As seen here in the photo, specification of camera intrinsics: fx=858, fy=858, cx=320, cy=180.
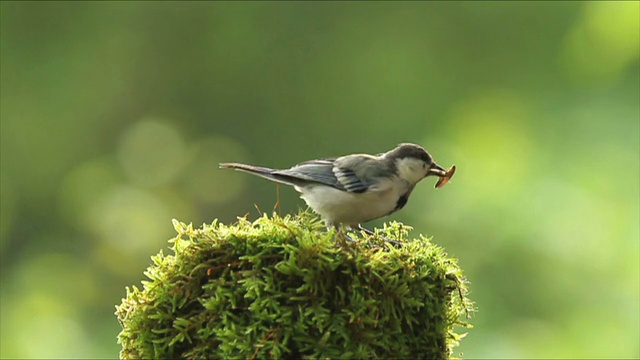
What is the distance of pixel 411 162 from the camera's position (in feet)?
7.83

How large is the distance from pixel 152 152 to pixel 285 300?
17.4 feet

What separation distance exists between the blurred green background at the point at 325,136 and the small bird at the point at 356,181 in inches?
115

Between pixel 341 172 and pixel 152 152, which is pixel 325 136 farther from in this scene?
pixel 341 172

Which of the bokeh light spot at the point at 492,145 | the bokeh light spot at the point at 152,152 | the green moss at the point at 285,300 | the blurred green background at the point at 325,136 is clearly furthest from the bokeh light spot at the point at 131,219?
the green moss at the point at 285,300

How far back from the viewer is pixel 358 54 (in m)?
7.16

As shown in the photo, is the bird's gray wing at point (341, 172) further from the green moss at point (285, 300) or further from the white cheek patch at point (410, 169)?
the green moss at point (285, 300)

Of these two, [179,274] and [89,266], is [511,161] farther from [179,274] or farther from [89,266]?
[179,274]

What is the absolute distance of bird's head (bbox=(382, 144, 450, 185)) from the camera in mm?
2371

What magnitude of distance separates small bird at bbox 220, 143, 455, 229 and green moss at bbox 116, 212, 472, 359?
0.94ft

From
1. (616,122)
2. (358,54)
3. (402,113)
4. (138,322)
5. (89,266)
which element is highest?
(358,54)

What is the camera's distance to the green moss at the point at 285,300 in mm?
1764

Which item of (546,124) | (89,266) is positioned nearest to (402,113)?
(546,124)

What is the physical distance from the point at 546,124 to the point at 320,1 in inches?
86.9

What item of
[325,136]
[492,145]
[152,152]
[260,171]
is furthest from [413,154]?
[152,152]
